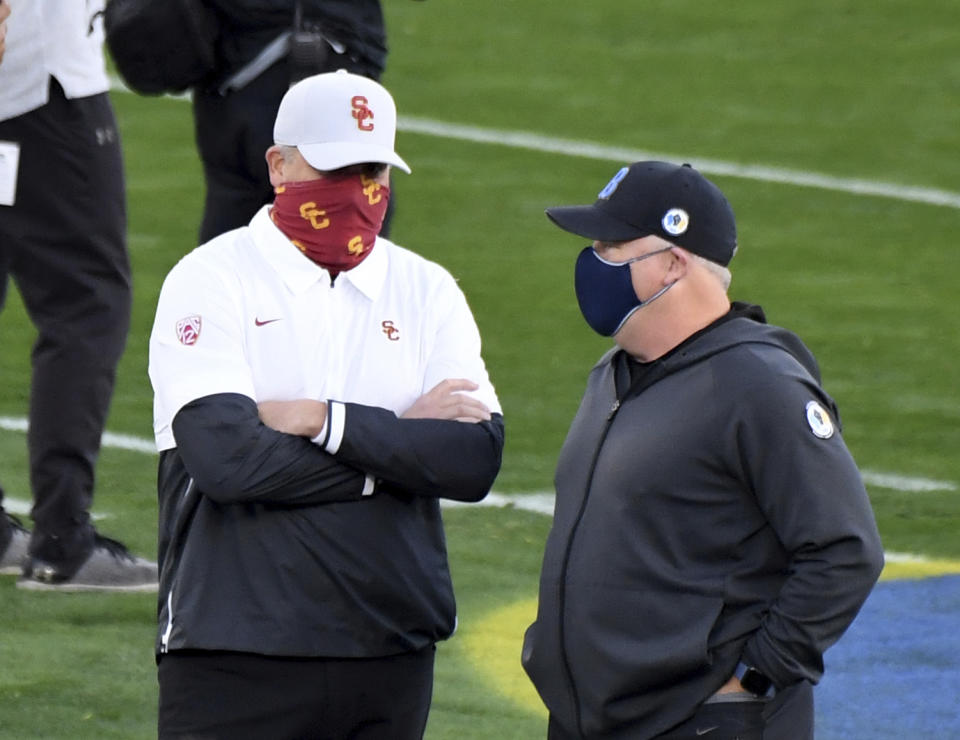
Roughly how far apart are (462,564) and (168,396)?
301 centimetres

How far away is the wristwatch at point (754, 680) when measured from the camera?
3.86 meters

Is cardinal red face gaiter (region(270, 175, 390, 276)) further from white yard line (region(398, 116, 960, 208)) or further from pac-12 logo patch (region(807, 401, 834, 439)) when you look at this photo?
white yard line (region(398, 116, 960, 208))

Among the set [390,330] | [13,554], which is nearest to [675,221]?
[390,330]

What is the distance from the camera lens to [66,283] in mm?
6238

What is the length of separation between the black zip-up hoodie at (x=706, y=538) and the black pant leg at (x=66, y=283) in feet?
8.52

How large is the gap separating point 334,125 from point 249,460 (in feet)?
2.15

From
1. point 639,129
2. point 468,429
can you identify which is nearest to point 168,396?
point 468,429

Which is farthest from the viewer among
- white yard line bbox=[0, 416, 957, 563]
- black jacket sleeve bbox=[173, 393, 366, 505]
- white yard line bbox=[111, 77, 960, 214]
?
white yard line bbox=[111, 77, 960, 214]

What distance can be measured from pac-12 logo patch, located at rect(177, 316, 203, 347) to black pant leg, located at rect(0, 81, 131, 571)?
7.55 feet

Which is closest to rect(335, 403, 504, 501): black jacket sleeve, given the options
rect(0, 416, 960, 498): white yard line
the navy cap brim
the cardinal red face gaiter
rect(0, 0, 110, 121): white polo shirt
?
the cardinal red face gaiter

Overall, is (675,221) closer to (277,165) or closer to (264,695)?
(277,165)

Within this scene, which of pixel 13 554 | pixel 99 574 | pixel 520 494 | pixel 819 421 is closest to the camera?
pixel 819 421

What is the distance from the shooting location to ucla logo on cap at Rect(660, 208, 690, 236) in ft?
13.1

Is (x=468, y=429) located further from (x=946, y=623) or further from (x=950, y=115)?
(x=950, y=115)
